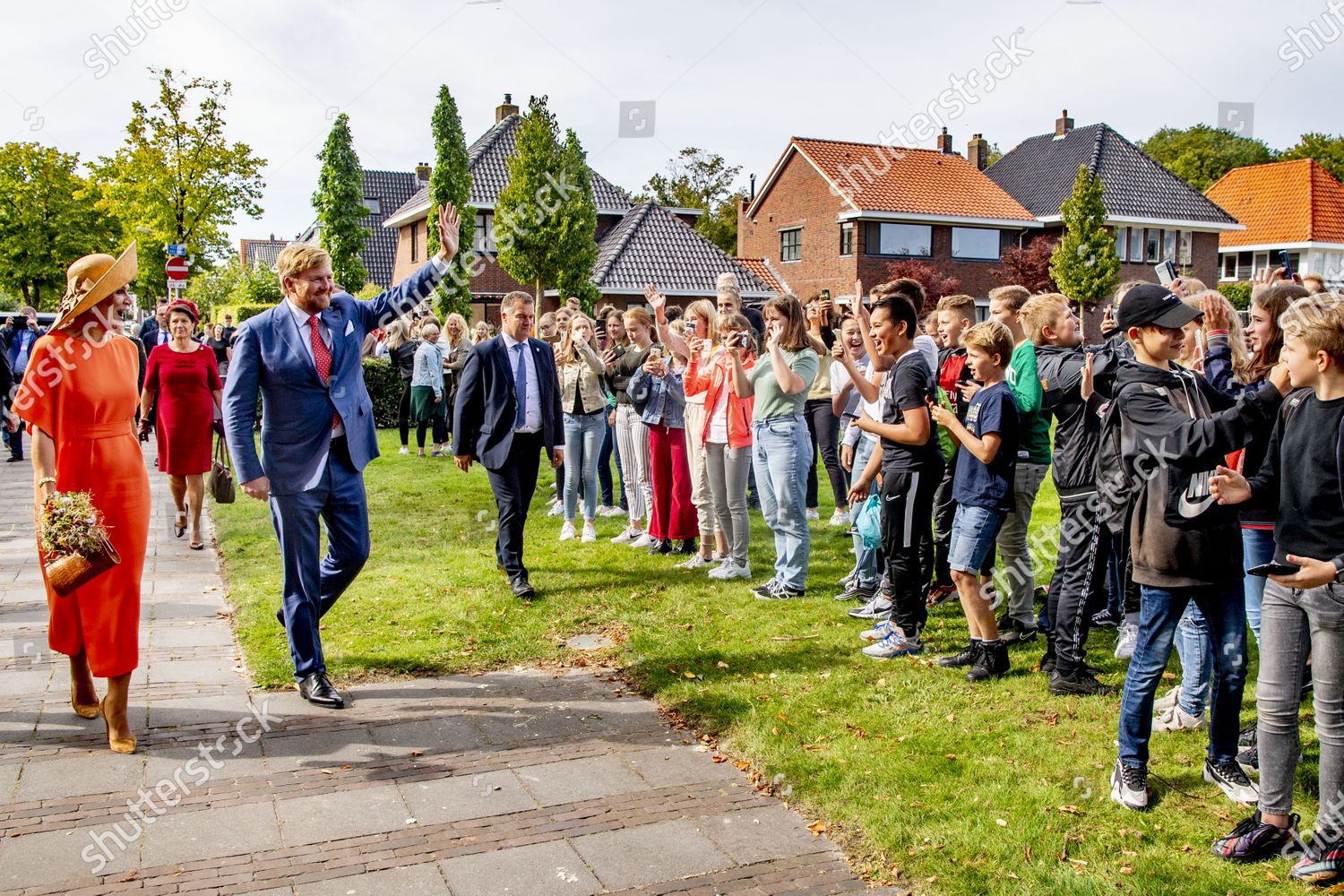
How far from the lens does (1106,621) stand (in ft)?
22.4

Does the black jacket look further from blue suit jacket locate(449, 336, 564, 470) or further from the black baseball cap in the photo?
blue suit jacket locate(449, 336, 564, 470)

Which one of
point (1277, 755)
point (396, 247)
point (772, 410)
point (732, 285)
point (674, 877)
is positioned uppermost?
point (396, 247)

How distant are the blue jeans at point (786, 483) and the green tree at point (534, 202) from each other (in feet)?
73.4

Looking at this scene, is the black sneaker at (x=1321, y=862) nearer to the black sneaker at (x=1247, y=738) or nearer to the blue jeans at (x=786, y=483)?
the black sneaker at (x=1247, y=738)

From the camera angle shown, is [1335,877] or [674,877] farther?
[674,877]

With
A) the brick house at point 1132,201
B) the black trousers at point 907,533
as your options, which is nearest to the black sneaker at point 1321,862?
the black trousers at point 907,533

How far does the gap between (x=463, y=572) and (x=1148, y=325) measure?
5.83 m

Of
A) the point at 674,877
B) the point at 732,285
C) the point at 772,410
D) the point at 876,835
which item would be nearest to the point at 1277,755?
the point at 876,835

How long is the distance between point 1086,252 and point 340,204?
27.5 metres

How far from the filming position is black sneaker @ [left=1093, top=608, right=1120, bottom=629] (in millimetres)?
6791

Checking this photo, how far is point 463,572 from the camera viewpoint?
8461 millimetres

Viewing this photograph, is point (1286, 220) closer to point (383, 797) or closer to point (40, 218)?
point (40, 218)

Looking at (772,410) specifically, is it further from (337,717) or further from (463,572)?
(337,717)

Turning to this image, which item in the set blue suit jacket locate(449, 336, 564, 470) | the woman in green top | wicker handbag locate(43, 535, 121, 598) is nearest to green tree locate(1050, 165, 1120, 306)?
the woman in green top
